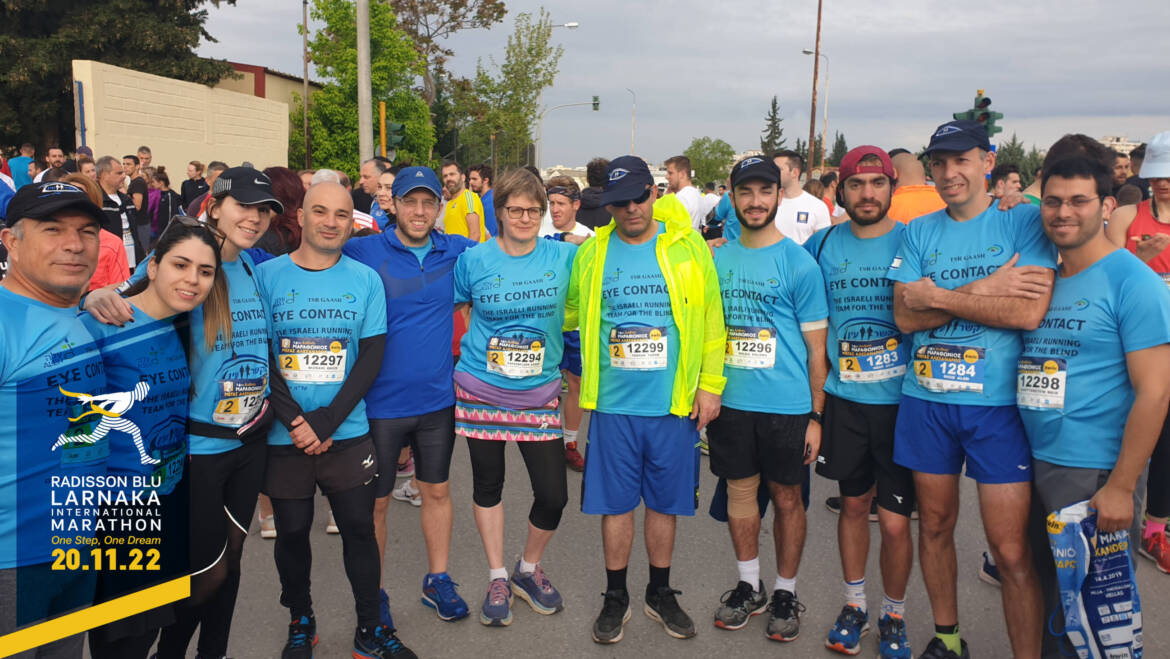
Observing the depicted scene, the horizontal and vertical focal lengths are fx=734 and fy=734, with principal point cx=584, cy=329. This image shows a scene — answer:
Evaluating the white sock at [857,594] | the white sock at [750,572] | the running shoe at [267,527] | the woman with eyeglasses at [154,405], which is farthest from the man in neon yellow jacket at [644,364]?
the running shoe at [267,527]

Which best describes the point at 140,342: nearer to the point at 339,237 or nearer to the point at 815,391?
the point at 339,237

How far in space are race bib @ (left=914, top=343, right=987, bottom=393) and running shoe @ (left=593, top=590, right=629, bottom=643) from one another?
5.61ft

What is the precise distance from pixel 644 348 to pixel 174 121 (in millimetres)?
23291

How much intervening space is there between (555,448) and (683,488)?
0.65m

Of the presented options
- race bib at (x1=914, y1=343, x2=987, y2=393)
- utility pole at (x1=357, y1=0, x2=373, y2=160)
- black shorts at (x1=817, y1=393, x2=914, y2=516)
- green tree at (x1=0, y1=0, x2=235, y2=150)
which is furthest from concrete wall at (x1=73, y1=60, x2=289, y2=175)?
race bib at (x1=914, y1=343, x2=987, y2=393)

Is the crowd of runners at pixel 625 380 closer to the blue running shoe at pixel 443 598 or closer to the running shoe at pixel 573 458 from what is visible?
the blue running shoe at pixel 443 598

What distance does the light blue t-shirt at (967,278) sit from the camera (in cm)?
288

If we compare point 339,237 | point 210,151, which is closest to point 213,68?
Answer: point 210,151

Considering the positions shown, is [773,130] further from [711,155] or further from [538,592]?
[538,592]

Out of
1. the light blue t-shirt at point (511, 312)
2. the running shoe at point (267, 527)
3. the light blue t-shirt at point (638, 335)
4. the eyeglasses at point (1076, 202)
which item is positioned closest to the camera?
the eyeglasses at point (1076, 202)

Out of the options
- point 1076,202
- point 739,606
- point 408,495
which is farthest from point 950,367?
point 408,495

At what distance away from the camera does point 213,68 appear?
27.1m

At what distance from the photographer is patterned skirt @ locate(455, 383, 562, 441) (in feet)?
11.5

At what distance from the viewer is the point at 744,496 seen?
141 inches
